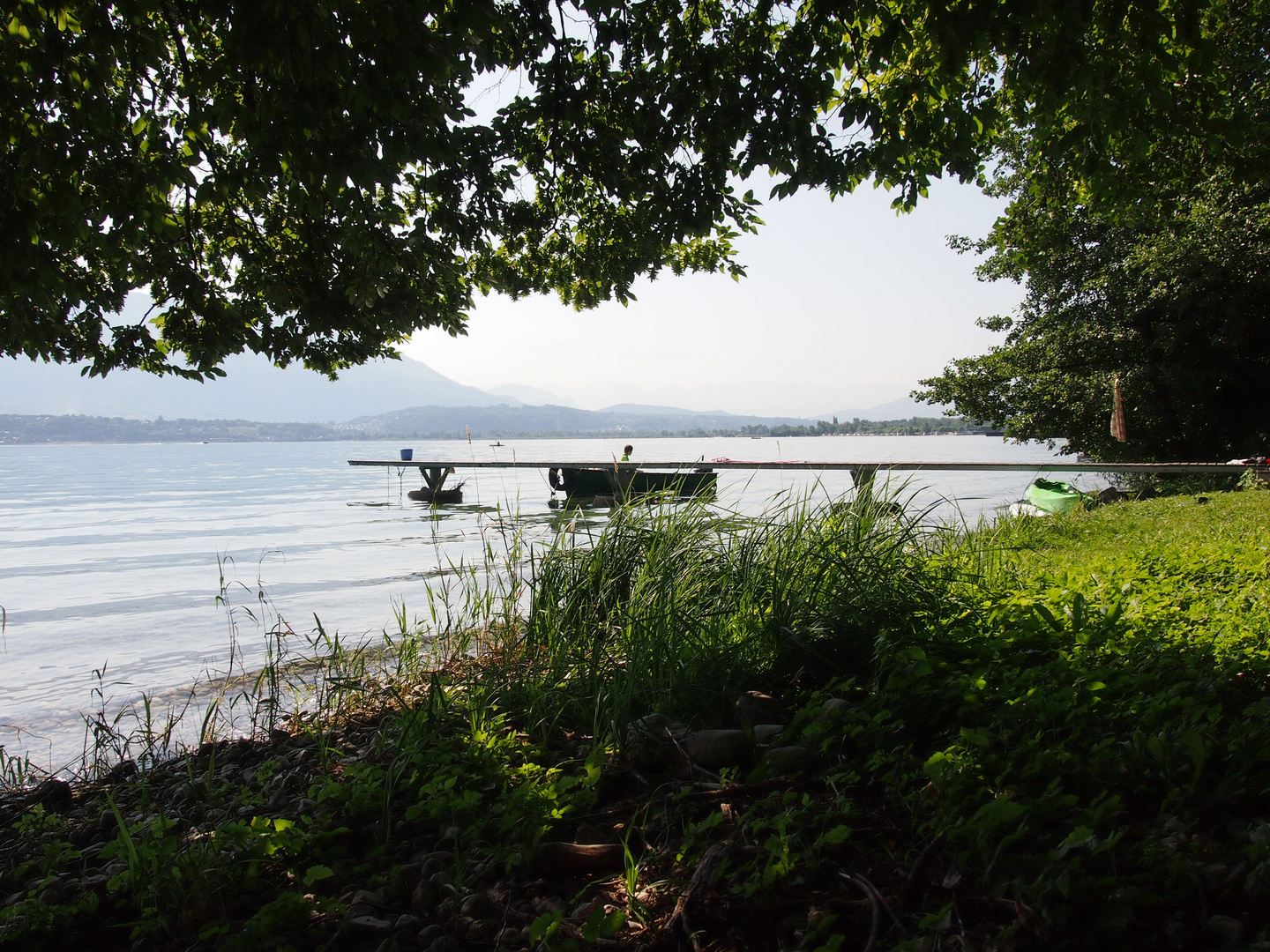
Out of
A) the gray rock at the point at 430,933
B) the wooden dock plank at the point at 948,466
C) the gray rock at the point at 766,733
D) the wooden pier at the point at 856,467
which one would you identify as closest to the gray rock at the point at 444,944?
the gray rock at the point at 430,933

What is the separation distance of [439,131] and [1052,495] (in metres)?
14.7

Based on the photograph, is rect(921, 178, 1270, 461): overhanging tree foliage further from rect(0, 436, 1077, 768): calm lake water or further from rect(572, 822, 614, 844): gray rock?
rect(572, 822, 614, 844): gray rock

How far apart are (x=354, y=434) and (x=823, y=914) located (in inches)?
7130

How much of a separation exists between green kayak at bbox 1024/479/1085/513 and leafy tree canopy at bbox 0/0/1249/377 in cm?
862

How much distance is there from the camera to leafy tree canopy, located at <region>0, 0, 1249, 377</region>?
3.87 metres

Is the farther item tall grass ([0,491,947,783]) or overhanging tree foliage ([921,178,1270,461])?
overhanging tree foliage ([921,178,1270,461])

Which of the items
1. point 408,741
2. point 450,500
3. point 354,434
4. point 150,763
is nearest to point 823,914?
point 408,741

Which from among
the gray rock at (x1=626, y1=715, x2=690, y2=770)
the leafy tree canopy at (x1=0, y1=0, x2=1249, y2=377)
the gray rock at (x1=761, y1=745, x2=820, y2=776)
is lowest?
the gray rock at (x1=626, y1=715, x2=690, y2=770)

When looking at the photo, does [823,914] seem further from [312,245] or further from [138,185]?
[312,245]

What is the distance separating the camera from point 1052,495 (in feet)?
50.6

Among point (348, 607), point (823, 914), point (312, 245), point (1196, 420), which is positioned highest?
point (312, 245)

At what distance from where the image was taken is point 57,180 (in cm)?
413

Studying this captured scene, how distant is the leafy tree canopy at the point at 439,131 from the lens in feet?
12.7

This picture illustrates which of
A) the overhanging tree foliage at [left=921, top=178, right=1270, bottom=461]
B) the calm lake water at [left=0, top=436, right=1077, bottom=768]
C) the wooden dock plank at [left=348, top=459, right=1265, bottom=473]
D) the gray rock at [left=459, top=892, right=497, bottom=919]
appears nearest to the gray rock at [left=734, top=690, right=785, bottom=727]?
the gray rock at [left=459, top=892, right=497, bottom=919]
